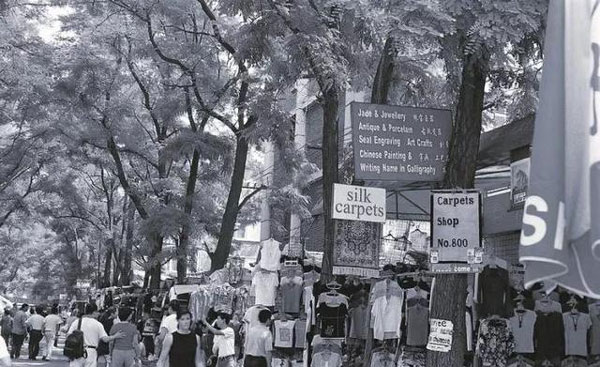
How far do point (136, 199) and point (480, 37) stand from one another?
61.4 feet

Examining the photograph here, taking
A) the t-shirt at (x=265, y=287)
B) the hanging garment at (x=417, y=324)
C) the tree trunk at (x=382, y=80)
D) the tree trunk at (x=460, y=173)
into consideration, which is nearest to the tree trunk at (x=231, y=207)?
the t-shirt at (x=265, y=287)

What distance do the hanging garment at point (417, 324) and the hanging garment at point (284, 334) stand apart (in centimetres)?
238

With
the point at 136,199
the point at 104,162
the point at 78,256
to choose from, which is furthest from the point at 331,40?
the point at 78,256

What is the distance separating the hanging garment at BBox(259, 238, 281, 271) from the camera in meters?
16.1

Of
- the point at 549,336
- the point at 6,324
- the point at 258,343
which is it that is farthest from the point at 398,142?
the point at 6,324

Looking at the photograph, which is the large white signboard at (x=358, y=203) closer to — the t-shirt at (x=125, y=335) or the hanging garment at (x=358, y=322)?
the hanging garment at (x=358, y=322)

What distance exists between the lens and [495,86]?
13188 millimetres

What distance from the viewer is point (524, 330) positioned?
12.6m

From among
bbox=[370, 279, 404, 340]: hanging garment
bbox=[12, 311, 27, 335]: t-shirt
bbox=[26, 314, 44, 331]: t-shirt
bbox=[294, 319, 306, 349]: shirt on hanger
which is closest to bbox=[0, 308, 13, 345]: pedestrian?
bbox=[12, 311, 27, 335]: t-shirt

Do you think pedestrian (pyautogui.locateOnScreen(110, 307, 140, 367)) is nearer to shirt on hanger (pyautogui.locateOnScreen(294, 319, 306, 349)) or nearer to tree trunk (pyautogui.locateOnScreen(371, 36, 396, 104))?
shirt on hanger (pyautogui.locateOnScreen(294, 319, 306, 349))

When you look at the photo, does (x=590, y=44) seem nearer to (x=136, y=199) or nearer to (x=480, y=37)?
(x=480, y=37)

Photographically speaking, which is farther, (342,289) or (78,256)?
(78,256)

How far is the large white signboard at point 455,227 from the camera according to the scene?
10.2 meters

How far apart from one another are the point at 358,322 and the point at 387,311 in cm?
123
